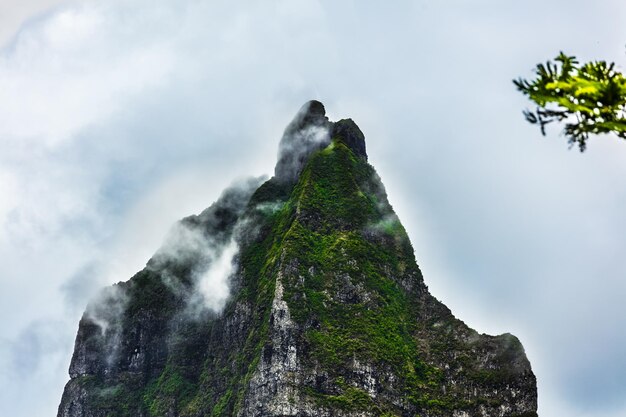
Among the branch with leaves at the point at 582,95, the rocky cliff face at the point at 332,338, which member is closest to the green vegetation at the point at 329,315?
the rocky cliff face at the point at 332,338

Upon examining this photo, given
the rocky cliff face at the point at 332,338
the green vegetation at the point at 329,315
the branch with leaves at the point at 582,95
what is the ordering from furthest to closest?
the green vegetation at the point at 329,315 < the rocky cliff face at the point at 332,338 < the branch with leaves at the point at 582,95

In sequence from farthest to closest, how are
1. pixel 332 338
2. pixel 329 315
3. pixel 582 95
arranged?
pixel 329 315, pixel 332 338, pixel 582 95

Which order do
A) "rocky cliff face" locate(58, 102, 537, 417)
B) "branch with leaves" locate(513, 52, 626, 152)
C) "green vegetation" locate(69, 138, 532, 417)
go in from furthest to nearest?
1. "green vegetation" locate(69, 138, 532, 417)
2. "rocky cliff face" locate(58, 102, 537, 417)
3. "branch with leaves" locate(513, 52, 626, 152)

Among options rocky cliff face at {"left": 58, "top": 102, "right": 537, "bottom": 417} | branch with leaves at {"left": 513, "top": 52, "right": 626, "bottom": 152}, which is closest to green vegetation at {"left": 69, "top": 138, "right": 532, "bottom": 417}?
rocky cliff face at {"left": 58, "top": 102, "right": 537, "bottom": 417}

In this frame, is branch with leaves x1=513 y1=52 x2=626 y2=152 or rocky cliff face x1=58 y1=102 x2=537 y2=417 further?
rocky cliff face x1=58 y1=102 x2=537 y2=417

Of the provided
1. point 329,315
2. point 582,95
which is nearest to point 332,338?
point 329,315

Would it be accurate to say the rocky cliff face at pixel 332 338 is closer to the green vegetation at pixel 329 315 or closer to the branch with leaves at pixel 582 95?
the green vegetation at pixel 329 315

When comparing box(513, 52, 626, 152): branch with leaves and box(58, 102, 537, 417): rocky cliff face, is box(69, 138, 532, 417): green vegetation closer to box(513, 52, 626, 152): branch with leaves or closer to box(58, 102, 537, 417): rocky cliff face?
box(58, 102, 537, 417): rocky cliff face

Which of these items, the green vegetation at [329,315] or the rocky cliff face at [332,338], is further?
the green vegetation at [329,315]

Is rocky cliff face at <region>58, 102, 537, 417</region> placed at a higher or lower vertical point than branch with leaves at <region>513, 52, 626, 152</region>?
higher

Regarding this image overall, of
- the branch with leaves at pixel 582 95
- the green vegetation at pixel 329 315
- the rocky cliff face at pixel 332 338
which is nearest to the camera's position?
the branch with leaves at pixel 582 95

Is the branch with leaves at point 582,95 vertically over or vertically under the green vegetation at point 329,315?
under

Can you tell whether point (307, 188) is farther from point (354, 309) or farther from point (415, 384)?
point (415, 384)

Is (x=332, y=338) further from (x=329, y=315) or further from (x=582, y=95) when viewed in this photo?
(x=582, y=95)
